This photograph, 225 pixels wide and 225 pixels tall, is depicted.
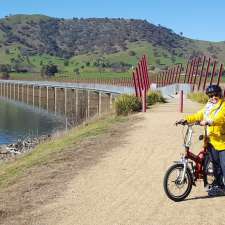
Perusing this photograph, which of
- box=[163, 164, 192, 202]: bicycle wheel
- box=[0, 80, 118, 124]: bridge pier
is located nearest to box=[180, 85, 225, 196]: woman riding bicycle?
box=[163, 164, 192, 202]: bicycle wheel

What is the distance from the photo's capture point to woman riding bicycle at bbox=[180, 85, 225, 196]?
822 cm

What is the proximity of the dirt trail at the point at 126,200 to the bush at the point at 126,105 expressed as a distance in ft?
38.9

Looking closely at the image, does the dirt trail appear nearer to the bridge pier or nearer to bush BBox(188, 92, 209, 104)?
bush BBox(188, 92, 209, 104)

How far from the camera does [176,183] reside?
8.59 meters

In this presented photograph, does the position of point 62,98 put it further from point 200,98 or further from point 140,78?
point 140,78

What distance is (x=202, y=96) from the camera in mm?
35938

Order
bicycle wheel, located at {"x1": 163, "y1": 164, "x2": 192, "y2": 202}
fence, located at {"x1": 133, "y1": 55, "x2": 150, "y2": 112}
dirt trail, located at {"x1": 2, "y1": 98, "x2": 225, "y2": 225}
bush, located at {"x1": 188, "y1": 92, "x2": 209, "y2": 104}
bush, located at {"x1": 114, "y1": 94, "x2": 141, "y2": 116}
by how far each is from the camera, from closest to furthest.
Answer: dirt trail, located at {"x1": 2, "y1": 98, "x2": 225, "y2": 225}
bicycle wheel, located at {"x1": 163, "y1": 164, "x2": 192, "y2": 202}
bush, located at {"x1": 114, "y1": 94, "x2": 141, "y2": 116}
fence, located at {"x1": 133, "y1": 55, "x2": 150, "y2": 112}
bush, located at {"x1": 188, "y1": 92, "x2": 209, "y2": 104}

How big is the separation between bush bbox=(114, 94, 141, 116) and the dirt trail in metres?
11.9

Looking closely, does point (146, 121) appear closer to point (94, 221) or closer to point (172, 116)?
point (172, 116)

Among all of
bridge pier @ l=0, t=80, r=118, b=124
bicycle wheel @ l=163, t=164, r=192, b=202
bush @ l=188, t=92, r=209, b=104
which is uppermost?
bicycle wheel @ l=163, t=164, r=192, b=202

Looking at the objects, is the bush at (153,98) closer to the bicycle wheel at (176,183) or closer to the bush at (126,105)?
the bush at (126,105)

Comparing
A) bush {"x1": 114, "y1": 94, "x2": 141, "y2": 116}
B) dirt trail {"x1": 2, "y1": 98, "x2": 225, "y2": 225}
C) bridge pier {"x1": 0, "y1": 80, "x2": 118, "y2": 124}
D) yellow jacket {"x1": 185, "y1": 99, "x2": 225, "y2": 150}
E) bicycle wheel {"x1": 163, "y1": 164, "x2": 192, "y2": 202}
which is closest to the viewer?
dirt trail {"x1": 2, "y1": 98, "x2": 225, "y2": 225}

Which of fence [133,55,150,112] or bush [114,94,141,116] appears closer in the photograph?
bush [114,94,141,116]

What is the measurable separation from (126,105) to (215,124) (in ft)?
57.5
